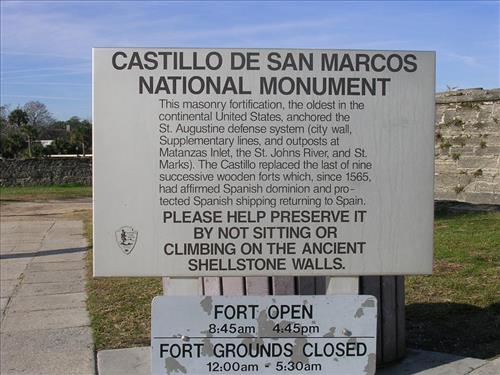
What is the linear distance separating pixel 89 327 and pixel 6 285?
8.20ft

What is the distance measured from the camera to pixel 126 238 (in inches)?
123

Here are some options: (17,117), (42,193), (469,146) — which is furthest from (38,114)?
(469,146)

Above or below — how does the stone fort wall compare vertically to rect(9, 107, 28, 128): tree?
below

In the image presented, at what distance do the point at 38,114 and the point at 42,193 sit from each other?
49.6m

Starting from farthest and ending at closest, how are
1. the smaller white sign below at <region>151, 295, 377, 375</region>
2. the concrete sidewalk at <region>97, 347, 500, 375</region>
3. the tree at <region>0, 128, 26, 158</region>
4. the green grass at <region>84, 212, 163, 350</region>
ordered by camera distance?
the tree at <region>0, 128, 26, 158</region>
the green grass at <region>84, 212, 163, 350</region>
the concrete sidewalk at <region>97, 347, 500, 375</region>
the smaller white sign below at <region>151, 295, 377, 375</region>

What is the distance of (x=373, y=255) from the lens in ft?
10.4

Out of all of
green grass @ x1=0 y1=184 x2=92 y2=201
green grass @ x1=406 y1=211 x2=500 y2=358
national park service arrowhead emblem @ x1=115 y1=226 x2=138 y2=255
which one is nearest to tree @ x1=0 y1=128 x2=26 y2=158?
green grass @ x1=0 y1=184 x2=92 y2=201

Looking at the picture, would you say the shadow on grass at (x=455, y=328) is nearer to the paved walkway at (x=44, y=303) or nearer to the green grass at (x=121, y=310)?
the green grass at (x=121, y=310)

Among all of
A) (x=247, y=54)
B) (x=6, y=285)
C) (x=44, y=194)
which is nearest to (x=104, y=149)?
(x=247, y=54)

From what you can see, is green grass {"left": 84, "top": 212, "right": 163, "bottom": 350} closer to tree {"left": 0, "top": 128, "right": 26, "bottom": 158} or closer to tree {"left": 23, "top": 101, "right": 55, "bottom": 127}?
tree {"left": 0, "top": 128, "right": 26, "bottom": 158}

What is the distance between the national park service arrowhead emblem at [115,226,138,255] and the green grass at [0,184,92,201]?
20478 millimetres

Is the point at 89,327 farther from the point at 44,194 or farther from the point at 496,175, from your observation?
the point at 44,194

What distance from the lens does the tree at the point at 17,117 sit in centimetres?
5722

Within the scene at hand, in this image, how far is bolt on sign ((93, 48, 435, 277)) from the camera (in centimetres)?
309
